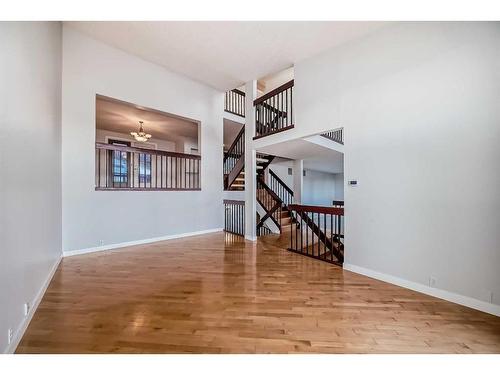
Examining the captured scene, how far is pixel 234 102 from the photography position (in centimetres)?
726

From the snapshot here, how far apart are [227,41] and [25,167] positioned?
10.7 ft

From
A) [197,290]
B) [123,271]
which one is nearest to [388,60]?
[197,290]

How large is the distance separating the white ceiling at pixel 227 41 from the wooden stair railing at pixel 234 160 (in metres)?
2.26

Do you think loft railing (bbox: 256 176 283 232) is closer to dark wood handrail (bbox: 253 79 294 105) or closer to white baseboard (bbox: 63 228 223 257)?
white baseboard (bbox: 63 228 223 257)

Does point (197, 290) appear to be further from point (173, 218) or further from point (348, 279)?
point (173, 218)

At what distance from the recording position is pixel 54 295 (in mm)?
2465

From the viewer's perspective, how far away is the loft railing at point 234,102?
6941mm

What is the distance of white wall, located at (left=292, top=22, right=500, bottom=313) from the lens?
7.24 ft

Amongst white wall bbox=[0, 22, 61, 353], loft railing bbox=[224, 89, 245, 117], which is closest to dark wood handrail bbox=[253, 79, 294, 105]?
loft railing bbox=[224, 89, 245, 117]

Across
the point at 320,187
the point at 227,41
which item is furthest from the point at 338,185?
the point at 227,41

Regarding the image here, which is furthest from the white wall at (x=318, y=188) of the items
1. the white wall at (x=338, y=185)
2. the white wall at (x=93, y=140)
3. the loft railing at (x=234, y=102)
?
the white wall at (x=93, y=140)

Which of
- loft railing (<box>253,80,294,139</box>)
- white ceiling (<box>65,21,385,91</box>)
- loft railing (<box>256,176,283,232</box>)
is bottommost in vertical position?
loft railing (<box>256,176,283,232</box>)

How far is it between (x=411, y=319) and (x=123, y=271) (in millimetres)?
3477

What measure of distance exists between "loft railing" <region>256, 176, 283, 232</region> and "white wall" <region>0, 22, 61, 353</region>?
4536 mm
